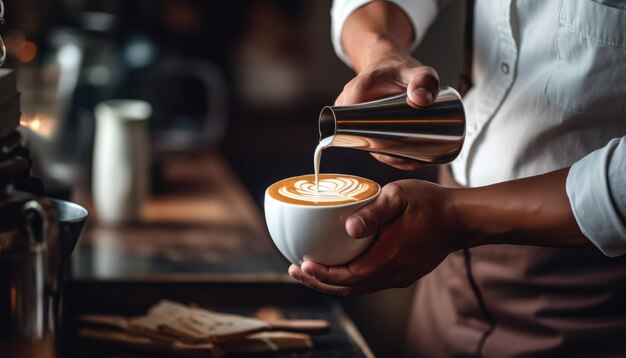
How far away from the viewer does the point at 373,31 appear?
1.28 m

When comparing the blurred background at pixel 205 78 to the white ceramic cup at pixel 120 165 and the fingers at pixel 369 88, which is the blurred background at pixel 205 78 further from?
the fingers at pixel 369 88

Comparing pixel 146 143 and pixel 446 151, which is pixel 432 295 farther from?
pixel 146 143

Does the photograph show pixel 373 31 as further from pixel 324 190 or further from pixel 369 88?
pixel 324 190

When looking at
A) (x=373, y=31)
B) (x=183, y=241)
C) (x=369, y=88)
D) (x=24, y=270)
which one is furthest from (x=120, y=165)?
(x=24, y=270)

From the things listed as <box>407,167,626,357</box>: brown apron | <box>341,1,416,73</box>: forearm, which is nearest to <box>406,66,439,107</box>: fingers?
<box>341,1,416,73</box>: forearm

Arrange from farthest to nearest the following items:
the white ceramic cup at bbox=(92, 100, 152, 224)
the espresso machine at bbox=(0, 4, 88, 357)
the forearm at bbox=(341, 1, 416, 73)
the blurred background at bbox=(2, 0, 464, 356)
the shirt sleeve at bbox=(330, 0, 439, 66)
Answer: the blurred background at bbox=(2, 0, 464, 356) < the white ceramic cup at bbox=(92, 100, 152, 224) < the shirt sleeve at bbox=(330, 0, 439, 66) < the forearm at bbox=(341, 1, 416, 73) < the espresso machine at bbox=(0, 4, 88, 357)

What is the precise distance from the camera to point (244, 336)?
106cm

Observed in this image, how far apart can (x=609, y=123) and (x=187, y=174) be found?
1.51m

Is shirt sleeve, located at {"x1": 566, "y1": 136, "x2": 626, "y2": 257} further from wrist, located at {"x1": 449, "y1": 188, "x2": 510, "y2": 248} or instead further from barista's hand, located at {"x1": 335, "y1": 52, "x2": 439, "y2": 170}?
barista's hand, located at {"x1": 335, "y1": 52, "x2": 439, "y2": 170}

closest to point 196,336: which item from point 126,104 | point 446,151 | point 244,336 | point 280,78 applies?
point 244,336

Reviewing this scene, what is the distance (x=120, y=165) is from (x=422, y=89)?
3.22ft

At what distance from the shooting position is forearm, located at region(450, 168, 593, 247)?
3.05ft

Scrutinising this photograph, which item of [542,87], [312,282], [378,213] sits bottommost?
[312,282]

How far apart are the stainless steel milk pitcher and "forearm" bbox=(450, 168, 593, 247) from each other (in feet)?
0.27
